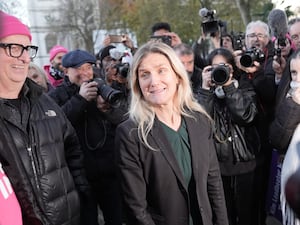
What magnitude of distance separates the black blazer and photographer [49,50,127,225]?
99cm

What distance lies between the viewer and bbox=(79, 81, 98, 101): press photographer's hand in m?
3.02

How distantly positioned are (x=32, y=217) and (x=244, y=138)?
6.26 feet

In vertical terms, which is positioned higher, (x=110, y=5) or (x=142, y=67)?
(x=110, y=5)

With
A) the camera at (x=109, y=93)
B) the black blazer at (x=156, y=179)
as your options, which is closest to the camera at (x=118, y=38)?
the camera at (x=109, y=93)

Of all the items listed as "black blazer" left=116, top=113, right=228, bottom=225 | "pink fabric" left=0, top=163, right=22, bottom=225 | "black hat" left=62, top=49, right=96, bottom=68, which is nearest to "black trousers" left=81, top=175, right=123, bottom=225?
"black hat" left=62, top=49, right=96, bottom=68

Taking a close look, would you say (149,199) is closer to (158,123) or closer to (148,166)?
(148,166)

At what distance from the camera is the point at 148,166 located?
7.03 ft

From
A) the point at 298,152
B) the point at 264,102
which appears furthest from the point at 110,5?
the point at 298,152

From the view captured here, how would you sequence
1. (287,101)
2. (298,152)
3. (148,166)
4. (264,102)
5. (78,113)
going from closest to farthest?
(298,152), (148,166), (287,101), (78,113), (264,102)

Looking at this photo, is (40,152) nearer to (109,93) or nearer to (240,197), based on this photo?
(109,93)

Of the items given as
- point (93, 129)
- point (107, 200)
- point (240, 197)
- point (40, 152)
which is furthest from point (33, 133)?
point (240, 197)

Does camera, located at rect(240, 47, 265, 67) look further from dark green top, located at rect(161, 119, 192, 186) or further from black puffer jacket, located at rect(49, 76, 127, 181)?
dark green top, located at rect(161, 119, 192, 186)

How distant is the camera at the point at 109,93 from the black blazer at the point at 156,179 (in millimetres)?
720

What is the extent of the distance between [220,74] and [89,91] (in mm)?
1043
